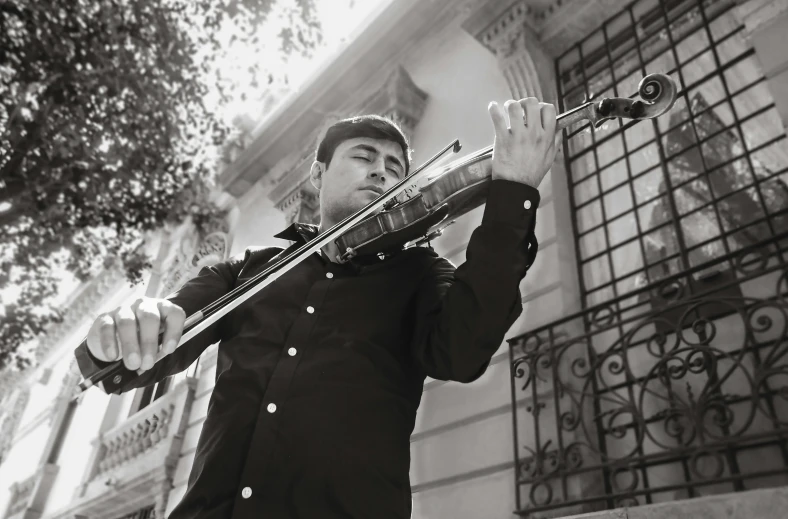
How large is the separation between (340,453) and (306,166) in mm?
8132

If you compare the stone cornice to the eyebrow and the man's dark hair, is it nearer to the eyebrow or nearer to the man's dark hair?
the man's dark hair

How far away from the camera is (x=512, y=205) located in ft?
5.16

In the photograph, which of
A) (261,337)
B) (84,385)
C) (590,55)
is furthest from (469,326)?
(590,55)

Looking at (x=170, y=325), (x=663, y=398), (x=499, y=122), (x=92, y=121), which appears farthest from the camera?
(x=92, y=121)

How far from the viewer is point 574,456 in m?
3.83

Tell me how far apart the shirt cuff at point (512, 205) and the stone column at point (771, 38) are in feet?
10.9

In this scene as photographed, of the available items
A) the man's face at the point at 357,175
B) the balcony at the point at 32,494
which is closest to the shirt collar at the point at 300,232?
the man's face at the point at 357,175

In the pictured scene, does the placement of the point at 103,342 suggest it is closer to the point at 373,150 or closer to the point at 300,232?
the point at 300,232

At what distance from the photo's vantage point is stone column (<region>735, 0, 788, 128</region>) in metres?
4.09

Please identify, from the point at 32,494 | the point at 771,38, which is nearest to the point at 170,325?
the point at 771,38

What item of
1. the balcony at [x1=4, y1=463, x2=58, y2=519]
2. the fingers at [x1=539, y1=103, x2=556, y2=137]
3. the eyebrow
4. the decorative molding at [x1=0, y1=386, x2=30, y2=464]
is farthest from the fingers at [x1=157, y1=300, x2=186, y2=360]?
the decorative molding at [x1=0, y1=386, x2=30, y2=464]

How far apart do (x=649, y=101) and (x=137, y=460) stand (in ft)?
32.9

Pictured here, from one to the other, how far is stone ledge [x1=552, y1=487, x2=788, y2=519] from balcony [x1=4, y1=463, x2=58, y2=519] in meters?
14.1

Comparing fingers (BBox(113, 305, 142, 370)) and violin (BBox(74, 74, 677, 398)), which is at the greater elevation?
violin (BBox(74, 74, 677, 398))
